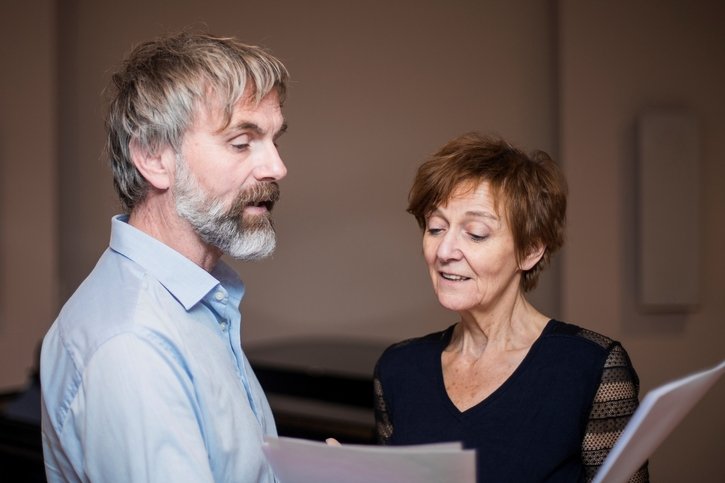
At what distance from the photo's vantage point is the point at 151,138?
1.63 meters

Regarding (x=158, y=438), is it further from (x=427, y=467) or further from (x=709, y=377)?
(x=709, y=377)

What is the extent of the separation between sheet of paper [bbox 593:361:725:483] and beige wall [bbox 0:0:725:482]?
319 cm

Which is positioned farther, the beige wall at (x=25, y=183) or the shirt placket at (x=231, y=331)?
the beige wall at (x=25, y=183)

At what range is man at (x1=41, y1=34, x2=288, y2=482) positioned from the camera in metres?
1.35

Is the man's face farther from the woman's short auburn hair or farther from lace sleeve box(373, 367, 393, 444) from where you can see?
lace sleeve box(373, 367, 393, 444)

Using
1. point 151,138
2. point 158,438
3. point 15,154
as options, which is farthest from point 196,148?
point 15,154

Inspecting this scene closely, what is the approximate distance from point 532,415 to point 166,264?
0.84 meters

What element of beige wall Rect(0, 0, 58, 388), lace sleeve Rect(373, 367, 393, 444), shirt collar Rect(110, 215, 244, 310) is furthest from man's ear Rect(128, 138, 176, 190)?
beige wall Rect(0, 0, 58, 388)

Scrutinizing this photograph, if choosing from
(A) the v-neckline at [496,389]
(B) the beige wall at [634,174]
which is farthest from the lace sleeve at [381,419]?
(B) the beige wall at [634,174]

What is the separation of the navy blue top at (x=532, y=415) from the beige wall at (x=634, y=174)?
2766 mm

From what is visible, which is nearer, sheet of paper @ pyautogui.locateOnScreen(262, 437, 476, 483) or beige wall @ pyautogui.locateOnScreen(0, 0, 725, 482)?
sheet of paper @ pyautogui.locateOnScreen(262, 437, 476, 483)

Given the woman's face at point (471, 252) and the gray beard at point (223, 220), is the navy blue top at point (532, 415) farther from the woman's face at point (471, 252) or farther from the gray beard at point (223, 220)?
the gray beard at point (223, 220)

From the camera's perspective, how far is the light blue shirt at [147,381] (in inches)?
52.5

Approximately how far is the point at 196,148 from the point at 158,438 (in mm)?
556
